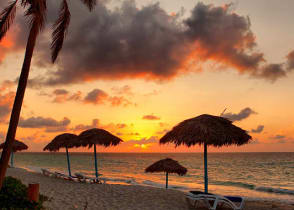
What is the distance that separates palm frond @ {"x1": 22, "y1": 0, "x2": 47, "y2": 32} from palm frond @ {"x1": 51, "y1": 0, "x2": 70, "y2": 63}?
0.63 m

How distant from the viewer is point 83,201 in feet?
30.5

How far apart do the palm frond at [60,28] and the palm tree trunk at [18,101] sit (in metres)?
0.88

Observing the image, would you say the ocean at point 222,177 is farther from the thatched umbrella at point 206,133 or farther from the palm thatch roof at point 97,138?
the palm thatch roof at point 97,138

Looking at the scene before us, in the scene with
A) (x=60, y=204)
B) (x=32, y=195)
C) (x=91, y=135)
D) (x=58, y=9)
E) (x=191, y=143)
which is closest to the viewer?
(x=32, y=195)

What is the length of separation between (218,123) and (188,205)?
323cm

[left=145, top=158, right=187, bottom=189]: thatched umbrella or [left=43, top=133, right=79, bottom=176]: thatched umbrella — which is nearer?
[left=145, top=158, right=187, bottom=189]: thatched umbrella

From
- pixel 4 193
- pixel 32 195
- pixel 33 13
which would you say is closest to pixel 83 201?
pixel 4 193

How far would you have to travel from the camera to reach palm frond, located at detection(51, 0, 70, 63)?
764 cm

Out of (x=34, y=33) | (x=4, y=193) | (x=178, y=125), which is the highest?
(x=34, y=33)

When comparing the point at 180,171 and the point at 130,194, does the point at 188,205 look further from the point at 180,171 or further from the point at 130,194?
the point at 180,171

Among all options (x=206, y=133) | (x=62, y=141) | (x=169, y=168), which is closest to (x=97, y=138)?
(x=169, y=168)

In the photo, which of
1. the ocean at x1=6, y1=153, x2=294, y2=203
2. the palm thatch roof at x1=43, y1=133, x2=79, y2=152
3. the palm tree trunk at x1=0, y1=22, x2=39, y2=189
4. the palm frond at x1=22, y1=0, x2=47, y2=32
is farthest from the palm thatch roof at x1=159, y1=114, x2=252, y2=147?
the palm thatch roof at x1=43, y1=133, x2=79, y2=152

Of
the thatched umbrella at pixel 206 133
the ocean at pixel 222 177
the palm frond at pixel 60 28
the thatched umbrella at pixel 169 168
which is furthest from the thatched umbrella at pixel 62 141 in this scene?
the palm frond at pixel 60 28

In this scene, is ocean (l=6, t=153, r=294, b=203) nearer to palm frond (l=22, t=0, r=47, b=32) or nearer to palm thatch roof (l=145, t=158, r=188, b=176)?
palm thatch roof (l=145, t=158, r=188, b=176)
